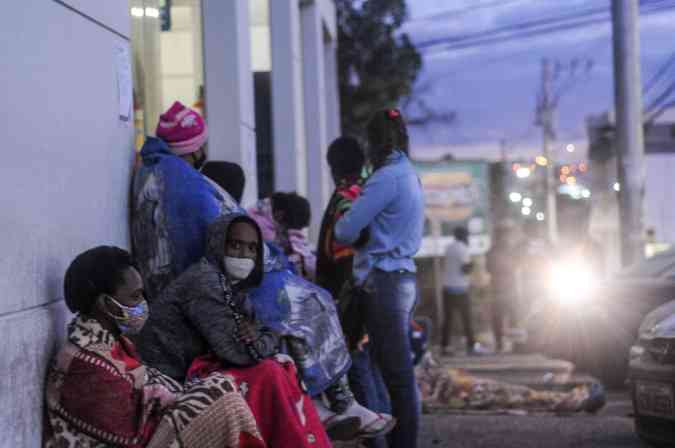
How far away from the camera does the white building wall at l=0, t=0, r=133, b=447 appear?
393 cm

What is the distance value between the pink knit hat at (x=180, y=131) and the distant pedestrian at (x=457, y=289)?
39.9 ft

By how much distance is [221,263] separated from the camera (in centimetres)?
478

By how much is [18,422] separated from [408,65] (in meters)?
23.3

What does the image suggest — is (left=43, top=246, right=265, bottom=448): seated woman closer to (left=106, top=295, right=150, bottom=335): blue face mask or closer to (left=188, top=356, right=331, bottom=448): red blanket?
(left=106, top=295, right=150, bottom=335): blue face mask

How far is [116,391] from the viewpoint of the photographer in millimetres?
3980

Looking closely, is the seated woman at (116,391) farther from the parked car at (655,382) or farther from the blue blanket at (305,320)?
the parked car at (655,382)

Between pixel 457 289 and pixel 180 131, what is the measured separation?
12625mm

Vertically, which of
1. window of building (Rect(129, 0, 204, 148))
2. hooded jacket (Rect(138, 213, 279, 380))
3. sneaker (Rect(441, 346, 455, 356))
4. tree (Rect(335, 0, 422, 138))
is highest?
tree (Rect(335, 0, 422, 138))

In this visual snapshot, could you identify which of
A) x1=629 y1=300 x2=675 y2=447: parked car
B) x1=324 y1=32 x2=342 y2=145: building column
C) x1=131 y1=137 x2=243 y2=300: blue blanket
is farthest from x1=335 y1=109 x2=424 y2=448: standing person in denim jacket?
x1=324 y1=32 x2=342 y2=145: building column

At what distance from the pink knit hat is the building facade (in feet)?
0.74

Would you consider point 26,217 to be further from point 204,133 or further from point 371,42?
point 371,42

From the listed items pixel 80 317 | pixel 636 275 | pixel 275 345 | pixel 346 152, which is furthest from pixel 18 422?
pixel 636 275

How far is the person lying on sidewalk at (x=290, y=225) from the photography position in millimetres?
6809

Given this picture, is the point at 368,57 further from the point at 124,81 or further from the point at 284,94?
the point at 124,81
